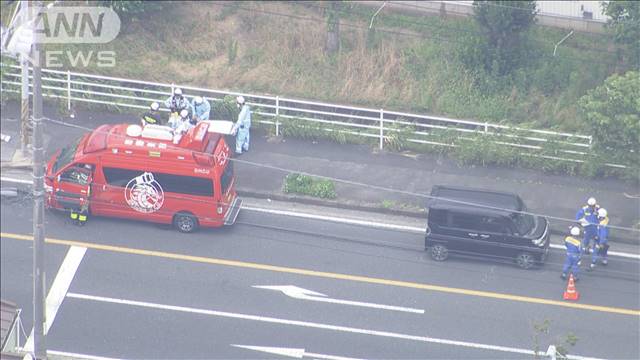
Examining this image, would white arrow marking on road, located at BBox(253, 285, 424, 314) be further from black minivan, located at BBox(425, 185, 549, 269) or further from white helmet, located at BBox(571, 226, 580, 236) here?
white helmet, located at BBox(571, 226, 580, 236)

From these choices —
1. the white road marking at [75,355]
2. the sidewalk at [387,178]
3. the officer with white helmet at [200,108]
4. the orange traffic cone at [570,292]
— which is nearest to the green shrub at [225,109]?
the sidewalk at [387,178]

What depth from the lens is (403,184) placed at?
982 inches

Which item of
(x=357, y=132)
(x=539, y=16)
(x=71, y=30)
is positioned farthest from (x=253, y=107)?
(x=539, y=16)

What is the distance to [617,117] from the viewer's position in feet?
75.5

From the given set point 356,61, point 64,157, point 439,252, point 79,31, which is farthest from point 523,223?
point 79,31

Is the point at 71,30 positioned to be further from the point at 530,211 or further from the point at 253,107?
the point at 530,211

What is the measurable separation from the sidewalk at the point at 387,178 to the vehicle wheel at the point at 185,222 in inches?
71.5

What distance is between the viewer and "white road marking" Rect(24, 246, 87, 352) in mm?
20719

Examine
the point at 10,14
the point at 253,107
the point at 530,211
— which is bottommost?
the point at 530,211

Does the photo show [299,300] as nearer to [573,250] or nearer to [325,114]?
[573,250]

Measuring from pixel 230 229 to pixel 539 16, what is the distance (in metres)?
11.3

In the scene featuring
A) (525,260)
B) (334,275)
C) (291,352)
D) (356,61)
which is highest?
(356,61)

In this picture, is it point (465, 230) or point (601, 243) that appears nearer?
point (465, 230)

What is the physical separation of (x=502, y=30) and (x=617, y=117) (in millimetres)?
5979
